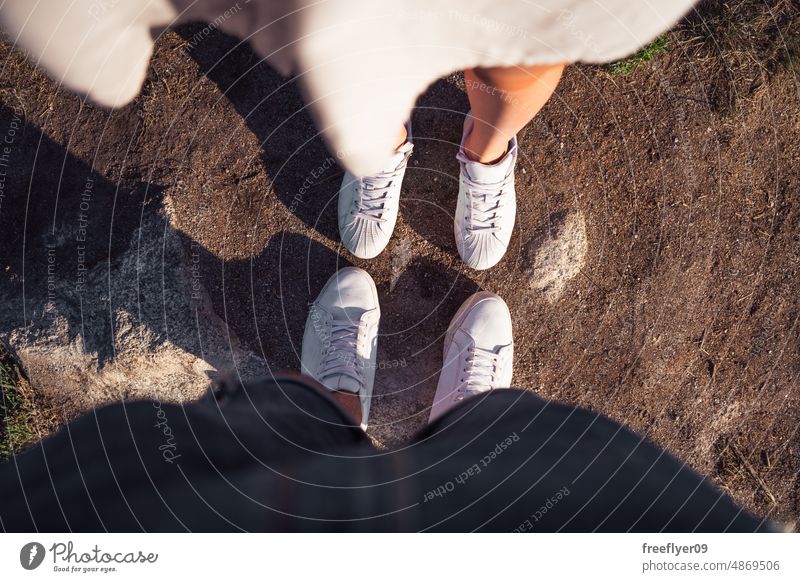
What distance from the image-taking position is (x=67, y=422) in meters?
1.43

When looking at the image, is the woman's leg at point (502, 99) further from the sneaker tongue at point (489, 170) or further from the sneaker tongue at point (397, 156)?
the sneaker tongue at point (397, 156)

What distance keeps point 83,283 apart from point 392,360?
903 millimetres

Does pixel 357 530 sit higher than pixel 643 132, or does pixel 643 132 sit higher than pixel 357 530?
pixel 643 132

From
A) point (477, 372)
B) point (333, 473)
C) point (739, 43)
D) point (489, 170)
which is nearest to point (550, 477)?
point (477, 372)

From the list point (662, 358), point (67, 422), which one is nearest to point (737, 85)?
point (662, 358)

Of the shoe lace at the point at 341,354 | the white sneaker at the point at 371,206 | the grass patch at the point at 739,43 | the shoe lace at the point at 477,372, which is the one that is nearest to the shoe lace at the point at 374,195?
the white sneaker at the point at 371,206

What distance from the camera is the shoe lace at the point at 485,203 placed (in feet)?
4.36

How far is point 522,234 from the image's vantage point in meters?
1.42

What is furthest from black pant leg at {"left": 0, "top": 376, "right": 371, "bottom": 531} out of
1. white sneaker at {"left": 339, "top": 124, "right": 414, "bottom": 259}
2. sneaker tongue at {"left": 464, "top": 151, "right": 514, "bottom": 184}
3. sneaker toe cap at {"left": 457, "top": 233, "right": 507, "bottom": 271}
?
sneaker tongue at {"left": 464, "top": 151, "right": 514, "bottom": 184}

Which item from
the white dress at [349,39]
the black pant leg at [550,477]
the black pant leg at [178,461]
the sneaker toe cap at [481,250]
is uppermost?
the white dress at [349,39]

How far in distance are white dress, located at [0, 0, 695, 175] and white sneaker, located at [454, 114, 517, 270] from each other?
0.22 metres

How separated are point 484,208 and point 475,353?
412mm

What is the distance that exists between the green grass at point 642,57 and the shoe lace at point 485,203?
44cm
